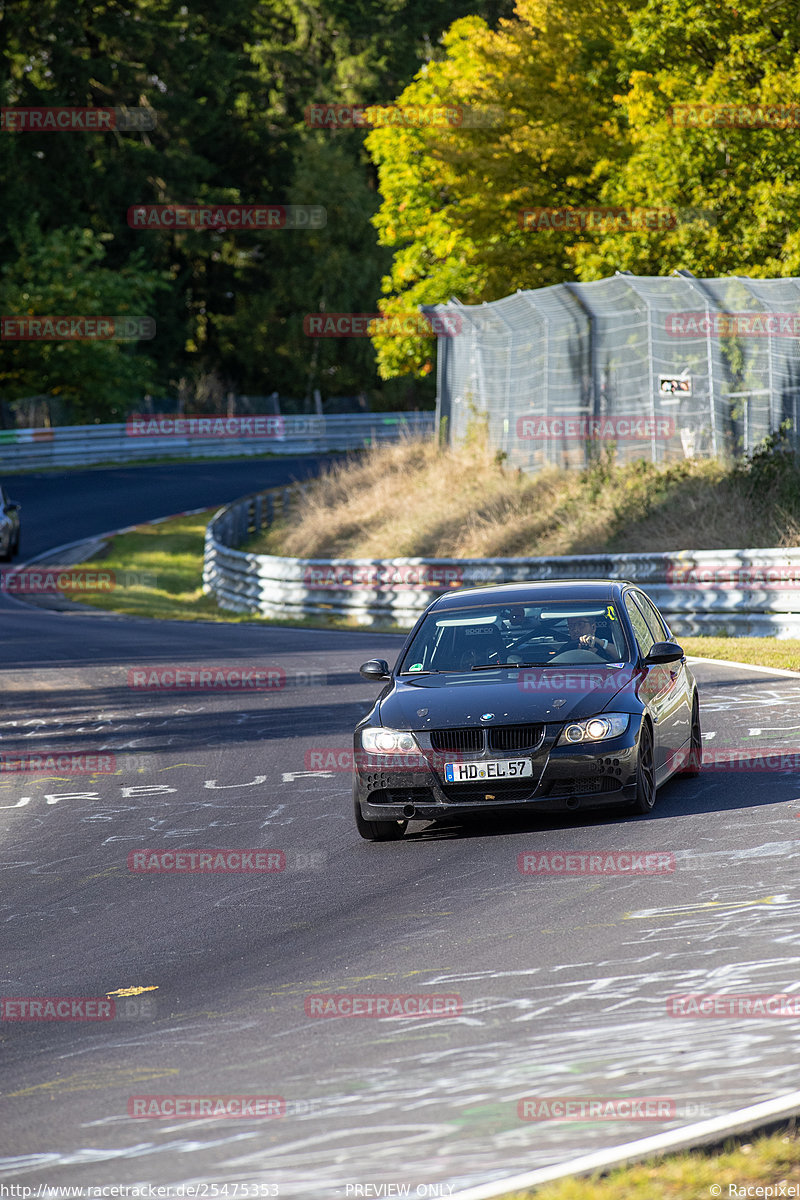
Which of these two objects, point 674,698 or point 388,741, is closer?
point 388,741

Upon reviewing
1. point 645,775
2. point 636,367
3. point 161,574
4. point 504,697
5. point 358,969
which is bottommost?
point 161,574

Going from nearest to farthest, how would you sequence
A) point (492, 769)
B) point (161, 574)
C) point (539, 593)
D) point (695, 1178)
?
point (695, 1178)
point (492, 769)
point (539, 593)
point (161, 574)

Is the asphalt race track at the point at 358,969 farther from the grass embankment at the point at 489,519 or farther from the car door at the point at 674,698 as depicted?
the grass embankment at the point at 489,519

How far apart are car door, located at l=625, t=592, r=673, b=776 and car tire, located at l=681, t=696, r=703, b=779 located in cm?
59

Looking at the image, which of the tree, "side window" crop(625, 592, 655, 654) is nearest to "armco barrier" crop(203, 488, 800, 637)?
"side window" crop(625, 592, 655, 654)

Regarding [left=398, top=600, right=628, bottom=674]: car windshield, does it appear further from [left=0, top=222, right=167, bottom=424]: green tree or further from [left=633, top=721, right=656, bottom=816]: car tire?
[left=0, top=222, right=167, bottom=424]: green tree

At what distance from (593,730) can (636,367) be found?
19.8m

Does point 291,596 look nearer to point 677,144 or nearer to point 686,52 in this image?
point 677,144

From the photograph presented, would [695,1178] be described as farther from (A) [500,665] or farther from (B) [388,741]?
(A) [500,665]

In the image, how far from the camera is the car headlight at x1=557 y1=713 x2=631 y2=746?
903 centimetres

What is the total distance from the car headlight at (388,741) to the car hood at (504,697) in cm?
5

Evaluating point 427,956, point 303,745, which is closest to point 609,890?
point 427,956

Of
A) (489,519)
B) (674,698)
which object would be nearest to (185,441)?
(489,519)

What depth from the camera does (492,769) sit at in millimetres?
8977
